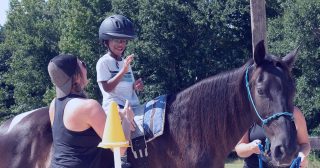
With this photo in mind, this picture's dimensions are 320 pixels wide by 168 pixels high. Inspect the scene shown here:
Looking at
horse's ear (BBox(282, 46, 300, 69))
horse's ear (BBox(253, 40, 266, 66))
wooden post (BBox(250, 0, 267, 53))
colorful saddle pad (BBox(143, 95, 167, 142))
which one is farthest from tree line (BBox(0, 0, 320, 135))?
horse's ear (BBox(253, 40, 266, 66))

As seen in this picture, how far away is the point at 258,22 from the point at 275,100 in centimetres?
629

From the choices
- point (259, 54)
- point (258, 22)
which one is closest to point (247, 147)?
point (259, 54)

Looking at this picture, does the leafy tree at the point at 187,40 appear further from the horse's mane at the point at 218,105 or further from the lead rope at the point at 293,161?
the horse's mane at the point at 218,105

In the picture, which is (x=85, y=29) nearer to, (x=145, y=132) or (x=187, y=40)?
(x=187, y=40)

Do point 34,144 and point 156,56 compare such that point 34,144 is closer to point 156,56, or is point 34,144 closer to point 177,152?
point 177,152

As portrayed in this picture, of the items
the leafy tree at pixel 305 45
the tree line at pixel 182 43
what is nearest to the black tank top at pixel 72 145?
the tree line at pixel 182 43

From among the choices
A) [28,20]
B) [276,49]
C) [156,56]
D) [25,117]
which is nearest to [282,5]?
[276,49]

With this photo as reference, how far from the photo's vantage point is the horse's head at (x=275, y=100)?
4.02 meters

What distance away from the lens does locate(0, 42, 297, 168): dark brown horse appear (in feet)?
13.6

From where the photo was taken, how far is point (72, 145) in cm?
389

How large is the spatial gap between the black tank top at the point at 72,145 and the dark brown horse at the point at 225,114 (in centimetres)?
72

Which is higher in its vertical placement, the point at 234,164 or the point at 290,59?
the point at 290,59

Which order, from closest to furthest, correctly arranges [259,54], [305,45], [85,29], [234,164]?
1. [259,54]
2. [234,164]
3. [305,45]
4. [85,29]

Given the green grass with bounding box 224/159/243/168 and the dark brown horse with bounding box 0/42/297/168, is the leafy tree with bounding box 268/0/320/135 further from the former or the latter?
the dark brown horse with bounding box 0/42/297/168
